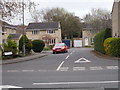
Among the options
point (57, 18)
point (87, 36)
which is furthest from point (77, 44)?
point (57, 18)

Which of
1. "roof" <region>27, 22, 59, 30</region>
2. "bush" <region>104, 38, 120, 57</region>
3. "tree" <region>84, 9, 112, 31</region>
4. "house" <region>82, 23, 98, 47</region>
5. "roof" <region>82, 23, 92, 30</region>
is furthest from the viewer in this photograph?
"house" <region>82, 23, 98, 47</region>

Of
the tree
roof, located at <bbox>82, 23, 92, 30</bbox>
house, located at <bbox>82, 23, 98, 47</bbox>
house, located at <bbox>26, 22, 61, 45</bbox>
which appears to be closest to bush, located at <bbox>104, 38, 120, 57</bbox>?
the tree

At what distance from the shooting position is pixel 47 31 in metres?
68.6

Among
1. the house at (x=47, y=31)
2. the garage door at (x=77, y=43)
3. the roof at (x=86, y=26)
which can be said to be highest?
the roof at (x=86, y=26)

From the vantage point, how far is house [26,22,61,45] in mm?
67287

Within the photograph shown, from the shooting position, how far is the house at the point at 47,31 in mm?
67287

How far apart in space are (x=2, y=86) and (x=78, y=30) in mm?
66884

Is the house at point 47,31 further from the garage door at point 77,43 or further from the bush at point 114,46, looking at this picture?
the bush at point 114,46

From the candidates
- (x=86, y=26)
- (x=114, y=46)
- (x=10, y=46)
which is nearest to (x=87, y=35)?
(x=86, y=26)

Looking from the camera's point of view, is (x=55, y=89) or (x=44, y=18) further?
(x=44, y=18)

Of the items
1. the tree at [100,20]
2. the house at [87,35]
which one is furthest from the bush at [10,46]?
the house at [87,35]

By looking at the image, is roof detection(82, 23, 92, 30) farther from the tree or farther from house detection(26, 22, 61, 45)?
house detection(26, 22, 61, 45)

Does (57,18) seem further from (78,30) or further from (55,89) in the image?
(55,89)

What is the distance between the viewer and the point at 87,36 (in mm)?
73812
